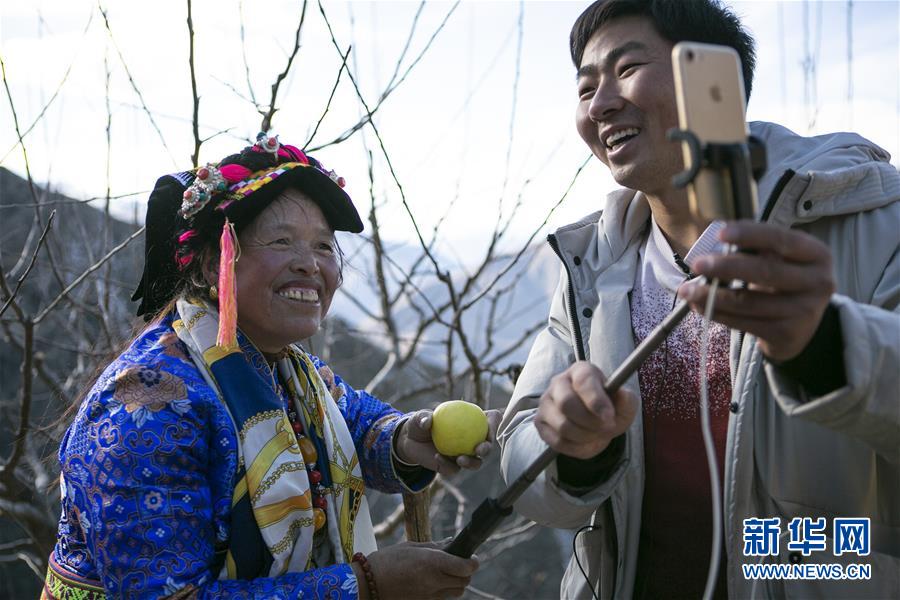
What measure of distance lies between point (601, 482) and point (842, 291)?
75 cm

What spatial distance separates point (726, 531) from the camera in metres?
2.03

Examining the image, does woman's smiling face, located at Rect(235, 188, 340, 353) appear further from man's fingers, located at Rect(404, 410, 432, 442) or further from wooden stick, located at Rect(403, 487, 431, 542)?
wooden stick, located at Rect(403, 487, 431, 542)

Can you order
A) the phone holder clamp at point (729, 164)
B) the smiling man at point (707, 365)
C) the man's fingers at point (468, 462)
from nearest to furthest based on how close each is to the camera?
the phone holder clamp at point (729, 164)
the smiling man at point (707, 365)
the man's fingers at point (468, 462)

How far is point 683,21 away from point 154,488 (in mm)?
1898

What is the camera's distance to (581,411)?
164 centimetres

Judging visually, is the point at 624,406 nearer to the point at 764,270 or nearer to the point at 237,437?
the point at 764,270

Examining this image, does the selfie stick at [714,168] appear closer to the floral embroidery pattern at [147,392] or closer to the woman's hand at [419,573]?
the woman's hand at [419,573]

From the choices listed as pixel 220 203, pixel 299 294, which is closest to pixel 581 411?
pixel 299 294

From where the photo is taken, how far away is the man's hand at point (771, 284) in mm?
1373

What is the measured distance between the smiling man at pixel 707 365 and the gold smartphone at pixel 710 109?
0.08 m

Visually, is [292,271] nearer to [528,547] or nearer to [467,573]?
[467,573]

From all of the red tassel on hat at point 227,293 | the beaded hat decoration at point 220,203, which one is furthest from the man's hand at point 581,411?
the beaded hat decoration at point 220,203

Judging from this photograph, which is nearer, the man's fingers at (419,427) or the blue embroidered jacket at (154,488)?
the blue embroidered jacket at (154,488)

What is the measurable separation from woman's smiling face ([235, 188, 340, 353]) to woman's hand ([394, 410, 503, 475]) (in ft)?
A: 1.39
